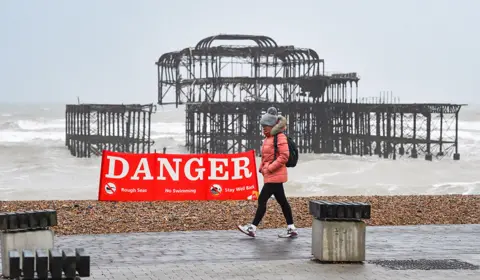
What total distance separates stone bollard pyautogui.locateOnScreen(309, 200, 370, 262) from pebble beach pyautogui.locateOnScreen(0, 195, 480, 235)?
339cm

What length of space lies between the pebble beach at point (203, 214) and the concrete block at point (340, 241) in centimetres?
343

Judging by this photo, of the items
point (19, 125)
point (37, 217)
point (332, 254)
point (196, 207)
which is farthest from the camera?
point (19, 125)

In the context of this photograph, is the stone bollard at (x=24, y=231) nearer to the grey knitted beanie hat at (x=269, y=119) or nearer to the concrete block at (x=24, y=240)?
the concrete block at (x=24, y=240)

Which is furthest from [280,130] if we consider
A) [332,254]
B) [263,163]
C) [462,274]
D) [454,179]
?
[454,179]

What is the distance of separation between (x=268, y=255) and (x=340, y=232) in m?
0.96

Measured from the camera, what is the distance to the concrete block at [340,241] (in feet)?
32.3

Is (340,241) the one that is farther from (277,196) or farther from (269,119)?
(269,119)

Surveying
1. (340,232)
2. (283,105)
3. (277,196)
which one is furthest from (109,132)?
(340,232)

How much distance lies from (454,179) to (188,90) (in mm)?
24391

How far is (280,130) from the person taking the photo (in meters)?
11.9

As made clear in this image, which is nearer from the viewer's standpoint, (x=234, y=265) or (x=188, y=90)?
(x=234, y=265)

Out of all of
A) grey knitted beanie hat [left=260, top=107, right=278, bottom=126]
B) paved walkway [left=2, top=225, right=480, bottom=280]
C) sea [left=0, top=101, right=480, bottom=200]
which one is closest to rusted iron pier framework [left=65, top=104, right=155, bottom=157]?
sea [left=0, top=101, right=480, bottom=200]

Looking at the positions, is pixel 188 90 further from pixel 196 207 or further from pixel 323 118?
pixel 196 207

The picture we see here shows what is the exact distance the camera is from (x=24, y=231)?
30.2 feet
